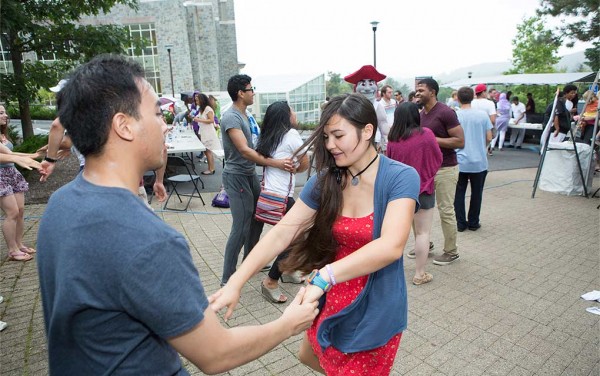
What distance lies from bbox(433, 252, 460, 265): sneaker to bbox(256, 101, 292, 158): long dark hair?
2.45 metres

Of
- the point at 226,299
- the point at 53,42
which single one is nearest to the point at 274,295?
the point at 226,299

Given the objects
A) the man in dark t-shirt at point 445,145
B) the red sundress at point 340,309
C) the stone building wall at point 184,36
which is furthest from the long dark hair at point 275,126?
the stone building wall at point 184,36

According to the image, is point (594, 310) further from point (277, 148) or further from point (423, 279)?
point (277, 148)

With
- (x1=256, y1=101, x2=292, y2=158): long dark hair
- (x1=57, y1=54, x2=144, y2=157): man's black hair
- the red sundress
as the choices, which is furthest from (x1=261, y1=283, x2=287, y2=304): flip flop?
(x1=57, y1=54, x2=144, y2=157): man's black hair

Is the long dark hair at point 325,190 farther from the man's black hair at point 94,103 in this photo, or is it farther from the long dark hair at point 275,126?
the long dark hair at point 275,126

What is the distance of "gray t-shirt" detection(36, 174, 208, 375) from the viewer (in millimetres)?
946

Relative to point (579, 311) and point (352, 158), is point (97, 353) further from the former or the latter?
point (579, 311)

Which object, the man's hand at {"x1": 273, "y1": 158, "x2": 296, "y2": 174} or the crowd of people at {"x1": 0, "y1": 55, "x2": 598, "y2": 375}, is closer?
the crowd of people at {"x1": 0, "y1": 55, "x2": 598, "y2": 375}

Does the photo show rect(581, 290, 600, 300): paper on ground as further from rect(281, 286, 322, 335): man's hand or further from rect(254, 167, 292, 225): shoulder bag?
rect(281, 286, 322, 335): man's hand

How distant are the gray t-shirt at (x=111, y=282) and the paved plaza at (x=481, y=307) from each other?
6.57 ft

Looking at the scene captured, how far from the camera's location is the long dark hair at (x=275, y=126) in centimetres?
379

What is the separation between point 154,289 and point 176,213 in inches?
245

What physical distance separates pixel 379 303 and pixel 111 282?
118 centimetres

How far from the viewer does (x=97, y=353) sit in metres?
1.01
